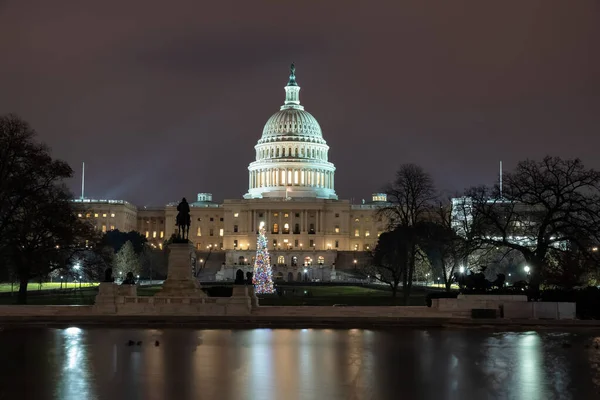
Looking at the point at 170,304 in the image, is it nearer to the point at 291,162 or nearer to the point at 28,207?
the point at 28,207

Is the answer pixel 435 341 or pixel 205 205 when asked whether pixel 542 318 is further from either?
pixel 205 205

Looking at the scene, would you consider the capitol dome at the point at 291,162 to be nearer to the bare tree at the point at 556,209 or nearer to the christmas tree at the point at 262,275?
the christmas tree at the point at 262,275

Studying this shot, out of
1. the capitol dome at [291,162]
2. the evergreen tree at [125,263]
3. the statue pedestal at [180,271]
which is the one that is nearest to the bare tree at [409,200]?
the statue pedestal at [180,271]

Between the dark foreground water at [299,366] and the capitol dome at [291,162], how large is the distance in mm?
152868

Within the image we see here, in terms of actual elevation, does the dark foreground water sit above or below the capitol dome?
below

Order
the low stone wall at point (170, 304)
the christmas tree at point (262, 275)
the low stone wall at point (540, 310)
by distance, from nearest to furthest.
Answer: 1. the low stone wall at point (540, 310)
2. the low stone wall at point (170, 304)
3. the christmas tree at point (262, 275)

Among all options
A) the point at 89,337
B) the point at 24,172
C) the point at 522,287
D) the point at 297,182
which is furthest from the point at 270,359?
the point at 297,182

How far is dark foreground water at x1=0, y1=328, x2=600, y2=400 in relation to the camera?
20.2 meters

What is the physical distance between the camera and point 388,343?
3059 cm

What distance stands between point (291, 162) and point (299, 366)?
165 m

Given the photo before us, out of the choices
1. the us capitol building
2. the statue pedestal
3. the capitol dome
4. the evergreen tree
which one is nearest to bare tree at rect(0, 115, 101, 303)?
the statue pedestal

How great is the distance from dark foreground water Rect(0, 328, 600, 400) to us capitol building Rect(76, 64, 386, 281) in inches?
4352

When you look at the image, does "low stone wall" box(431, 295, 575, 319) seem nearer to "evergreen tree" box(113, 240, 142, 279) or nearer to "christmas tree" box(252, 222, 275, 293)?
"christmas tree" box(252, 222, 275, 293)

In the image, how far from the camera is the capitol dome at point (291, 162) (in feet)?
619
